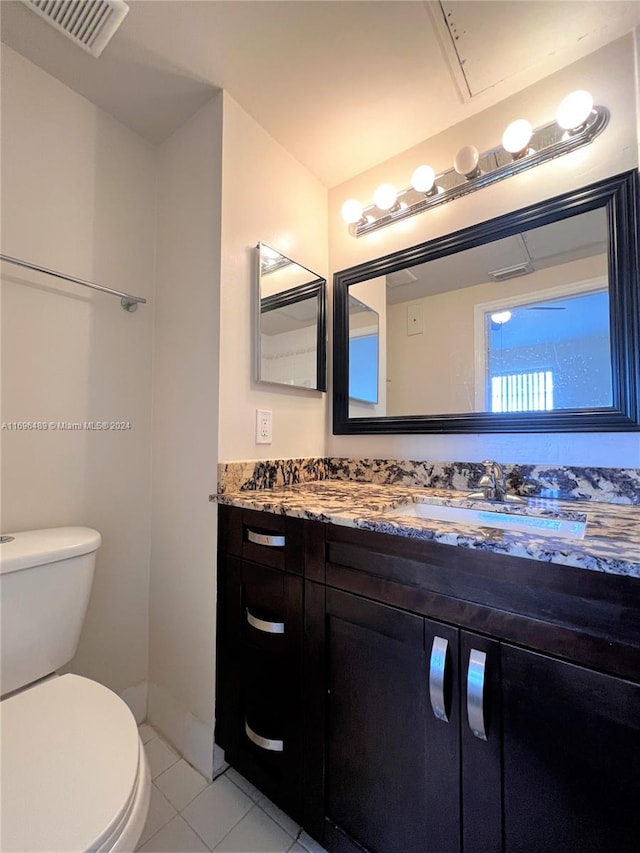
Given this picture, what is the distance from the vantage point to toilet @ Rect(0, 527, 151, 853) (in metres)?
0.56

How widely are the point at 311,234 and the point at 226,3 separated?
2.35ft

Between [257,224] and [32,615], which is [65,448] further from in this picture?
[257,224]

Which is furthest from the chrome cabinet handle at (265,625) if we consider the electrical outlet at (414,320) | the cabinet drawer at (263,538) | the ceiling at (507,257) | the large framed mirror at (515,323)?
the ceiling at (507,257)

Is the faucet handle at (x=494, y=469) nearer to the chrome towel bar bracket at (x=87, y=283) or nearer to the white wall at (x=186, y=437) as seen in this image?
the white wall at (x=186, y=437)

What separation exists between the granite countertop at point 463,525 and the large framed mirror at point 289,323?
0.45m

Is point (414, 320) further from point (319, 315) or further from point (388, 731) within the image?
point (388, 731)

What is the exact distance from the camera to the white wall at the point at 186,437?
3.88 feet

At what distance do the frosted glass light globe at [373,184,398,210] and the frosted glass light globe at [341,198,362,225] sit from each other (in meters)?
0.08

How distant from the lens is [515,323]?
118 centimetres

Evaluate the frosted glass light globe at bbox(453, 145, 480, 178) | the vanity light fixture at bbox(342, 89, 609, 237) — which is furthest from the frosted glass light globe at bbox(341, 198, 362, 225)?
the frosted glass light globe at bbox(453, 145, 480, 178)

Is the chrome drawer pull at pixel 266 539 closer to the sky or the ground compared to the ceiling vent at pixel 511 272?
closer to the ground

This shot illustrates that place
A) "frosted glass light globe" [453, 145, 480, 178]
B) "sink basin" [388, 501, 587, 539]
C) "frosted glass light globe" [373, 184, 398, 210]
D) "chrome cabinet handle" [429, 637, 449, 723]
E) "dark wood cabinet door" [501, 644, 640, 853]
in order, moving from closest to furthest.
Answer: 1. "dark wood cabinet door" [501, 644, 640, 853]
2. "chrome cabinet handle" [429, 637, 449, 723]
3. "sink basin" [388, 501, 587, 539]
4. "frosted glass light globe" [453, 145, 480, 178]
5. "frosted glass light globe" [373, 184, 398, 210]

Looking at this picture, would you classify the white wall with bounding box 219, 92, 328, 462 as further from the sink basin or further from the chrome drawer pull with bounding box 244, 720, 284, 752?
the chrome drawer pull with bounding box 244, 720, 284, 752

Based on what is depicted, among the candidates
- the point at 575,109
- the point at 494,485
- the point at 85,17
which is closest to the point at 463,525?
the point at 494,485
